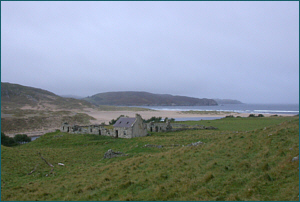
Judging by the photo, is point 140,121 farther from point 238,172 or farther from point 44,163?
point 238,172

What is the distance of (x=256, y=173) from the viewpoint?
10055 mm

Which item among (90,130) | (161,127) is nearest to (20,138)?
(90,130)

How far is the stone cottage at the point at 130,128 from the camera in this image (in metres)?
35.7

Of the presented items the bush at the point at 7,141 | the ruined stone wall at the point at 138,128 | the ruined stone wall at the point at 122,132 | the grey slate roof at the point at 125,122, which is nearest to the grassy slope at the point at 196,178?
the ruined stone wall at the point at 122,132

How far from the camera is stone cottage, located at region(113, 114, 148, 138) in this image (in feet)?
117

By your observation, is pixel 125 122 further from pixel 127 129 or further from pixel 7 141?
pixel 7 141

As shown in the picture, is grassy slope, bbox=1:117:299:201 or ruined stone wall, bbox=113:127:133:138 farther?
ruined stone wall, bbox=113:127:133:138

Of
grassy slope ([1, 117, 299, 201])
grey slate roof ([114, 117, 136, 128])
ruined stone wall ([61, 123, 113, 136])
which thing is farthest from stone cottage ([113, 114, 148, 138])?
grassy slope ([1, 117, 299, 201])

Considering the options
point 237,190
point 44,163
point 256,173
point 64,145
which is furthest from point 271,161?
point 64,145

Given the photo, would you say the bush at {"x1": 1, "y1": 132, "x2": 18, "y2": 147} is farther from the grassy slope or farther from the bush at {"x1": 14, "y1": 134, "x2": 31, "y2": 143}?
the grassy slope

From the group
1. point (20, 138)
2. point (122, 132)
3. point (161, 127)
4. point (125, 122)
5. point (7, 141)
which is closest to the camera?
point (122, 132)

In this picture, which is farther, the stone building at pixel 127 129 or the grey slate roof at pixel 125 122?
the grey slate roof at pixel 125 122

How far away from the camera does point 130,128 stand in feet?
116

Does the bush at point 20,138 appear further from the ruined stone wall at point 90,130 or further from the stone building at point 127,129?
the stone building at point 127,129
